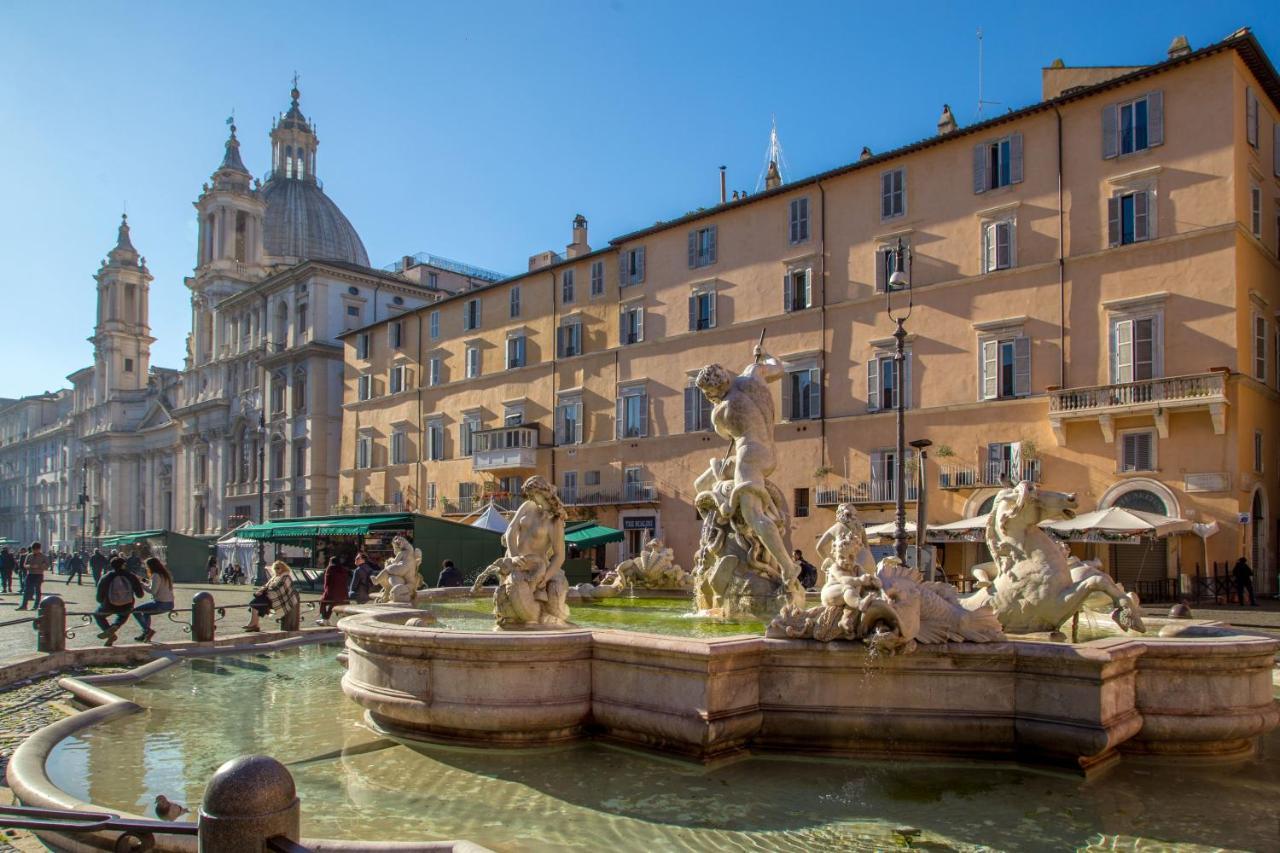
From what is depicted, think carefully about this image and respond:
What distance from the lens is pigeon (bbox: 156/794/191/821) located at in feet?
16.7

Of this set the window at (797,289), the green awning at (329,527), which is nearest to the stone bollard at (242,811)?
the green awning at (329,527)

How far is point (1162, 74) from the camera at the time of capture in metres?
25.7

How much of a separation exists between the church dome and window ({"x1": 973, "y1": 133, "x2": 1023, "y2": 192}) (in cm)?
5409

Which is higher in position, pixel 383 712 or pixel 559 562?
pixel 559 562

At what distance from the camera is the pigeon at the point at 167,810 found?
5.09 metres

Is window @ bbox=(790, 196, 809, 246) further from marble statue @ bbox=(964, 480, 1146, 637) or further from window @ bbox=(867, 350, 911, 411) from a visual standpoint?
marble statue @ bbox=(964, 480, 1146, 637)

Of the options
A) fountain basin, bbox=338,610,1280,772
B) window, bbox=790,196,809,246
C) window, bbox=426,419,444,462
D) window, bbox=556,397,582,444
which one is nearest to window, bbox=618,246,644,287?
window, bbox=556,397,582,444

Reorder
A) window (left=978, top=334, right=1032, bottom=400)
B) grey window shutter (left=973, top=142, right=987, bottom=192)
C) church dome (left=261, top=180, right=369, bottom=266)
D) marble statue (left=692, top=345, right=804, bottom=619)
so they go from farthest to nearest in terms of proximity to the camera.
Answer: church dome (left=261, top=180, right=369, bottom=266)
grey window shutter (left=973, top=142, right=987, bottom=192)
window (left=978, top=334, right=1032, bottom=400)
marble statue (left=692, top=345, right=804, bottom=619)

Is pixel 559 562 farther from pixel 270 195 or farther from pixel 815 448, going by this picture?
pixel 270 195

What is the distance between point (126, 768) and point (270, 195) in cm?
7735

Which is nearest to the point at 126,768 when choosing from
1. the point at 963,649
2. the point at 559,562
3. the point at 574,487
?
the point at 559,562

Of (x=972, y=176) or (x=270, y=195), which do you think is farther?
(x=270, y=195)

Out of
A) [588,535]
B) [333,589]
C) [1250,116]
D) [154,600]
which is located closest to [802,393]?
[588,535]

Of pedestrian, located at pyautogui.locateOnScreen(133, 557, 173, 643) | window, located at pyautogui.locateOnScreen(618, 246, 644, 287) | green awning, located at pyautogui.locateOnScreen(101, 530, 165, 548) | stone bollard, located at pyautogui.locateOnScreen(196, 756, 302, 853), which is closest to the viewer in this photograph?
stone bollard, located at pyautogui.locateOnScreen(196, 756, 302, 853)
